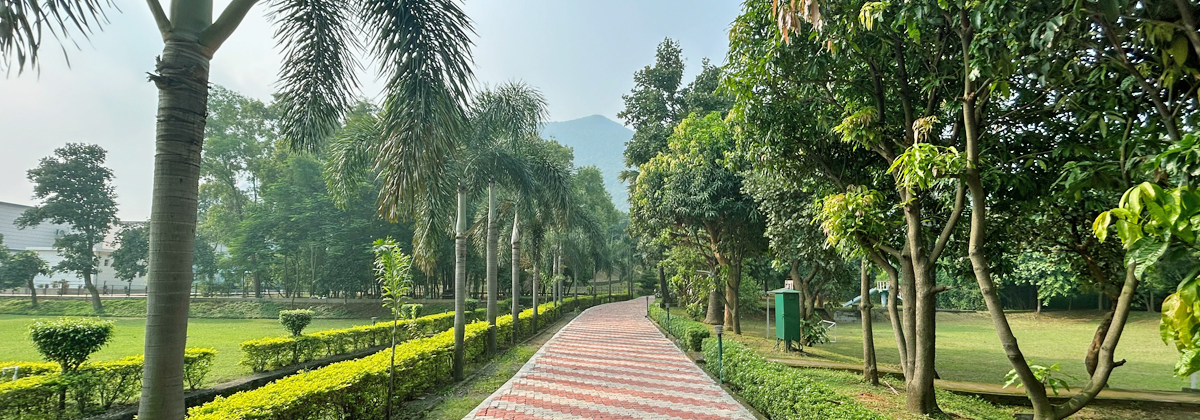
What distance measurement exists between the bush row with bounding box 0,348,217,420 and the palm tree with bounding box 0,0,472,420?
457 cm

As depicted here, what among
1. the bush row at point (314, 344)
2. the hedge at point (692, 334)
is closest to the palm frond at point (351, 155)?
the bush row at point (314, 344)

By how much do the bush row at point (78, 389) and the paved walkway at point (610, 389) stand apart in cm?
529

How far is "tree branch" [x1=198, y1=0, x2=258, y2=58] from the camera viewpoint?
10.5 ft

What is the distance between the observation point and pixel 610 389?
8555 mm

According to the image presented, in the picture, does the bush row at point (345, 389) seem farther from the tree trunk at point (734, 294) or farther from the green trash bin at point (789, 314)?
the tree trunk at point (734, 294)

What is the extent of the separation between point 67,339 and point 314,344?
15.1ft

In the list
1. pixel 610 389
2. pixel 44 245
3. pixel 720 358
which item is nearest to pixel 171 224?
pixel 610 389

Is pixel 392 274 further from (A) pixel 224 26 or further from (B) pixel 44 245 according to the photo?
(B) pixel 44 245

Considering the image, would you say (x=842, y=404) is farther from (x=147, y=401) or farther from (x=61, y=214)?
(x=61, y=214)

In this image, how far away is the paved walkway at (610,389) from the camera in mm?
6953

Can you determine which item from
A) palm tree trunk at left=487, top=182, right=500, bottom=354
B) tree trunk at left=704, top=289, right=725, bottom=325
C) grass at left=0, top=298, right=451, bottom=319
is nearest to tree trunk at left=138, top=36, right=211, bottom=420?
palm tree trunk at left=487, top=182, right=500, bottom=354

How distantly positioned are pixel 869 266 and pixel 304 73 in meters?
7.71

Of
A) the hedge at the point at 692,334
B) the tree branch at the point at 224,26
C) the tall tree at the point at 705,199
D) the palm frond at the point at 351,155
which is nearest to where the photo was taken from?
the tree branch at the point at 224,26

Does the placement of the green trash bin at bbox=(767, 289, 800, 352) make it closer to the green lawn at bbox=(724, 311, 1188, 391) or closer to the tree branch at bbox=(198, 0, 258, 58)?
the green lawn at bbox=(724, 311, 1188, 391)
